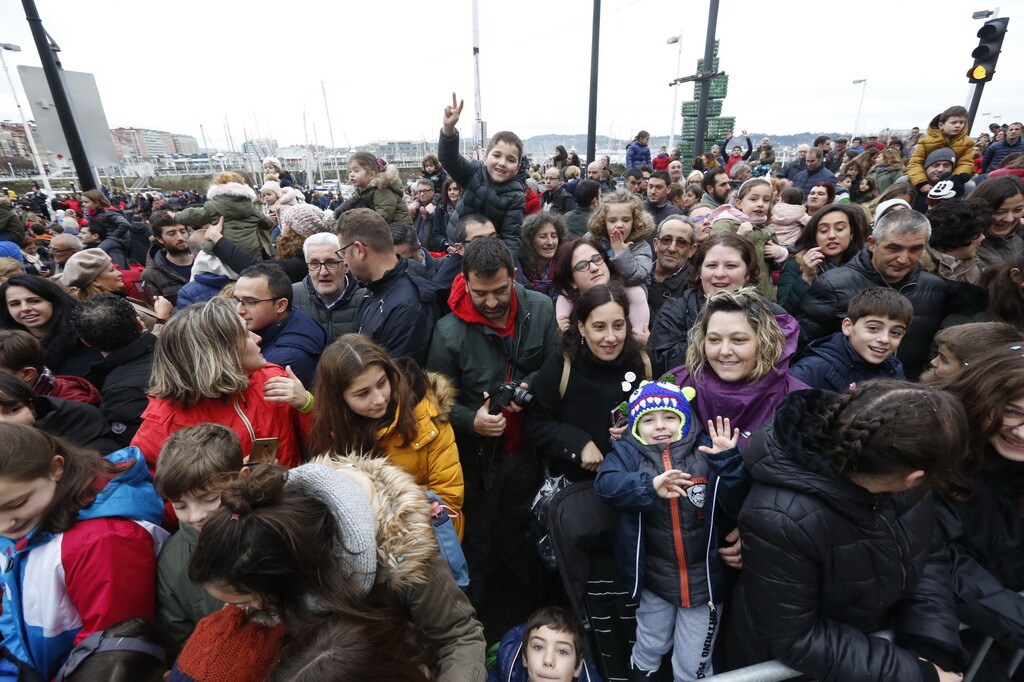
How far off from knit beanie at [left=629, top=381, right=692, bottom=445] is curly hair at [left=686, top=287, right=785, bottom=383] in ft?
1.14

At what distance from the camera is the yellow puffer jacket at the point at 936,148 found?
5.89m

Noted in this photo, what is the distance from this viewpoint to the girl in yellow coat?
84.6 inches

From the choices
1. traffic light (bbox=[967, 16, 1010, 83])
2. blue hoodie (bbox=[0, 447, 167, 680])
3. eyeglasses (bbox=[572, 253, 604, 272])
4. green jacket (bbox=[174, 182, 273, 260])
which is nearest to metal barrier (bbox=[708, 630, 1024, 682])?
blue hoodie (bbox=[0, 447, 167, 680])

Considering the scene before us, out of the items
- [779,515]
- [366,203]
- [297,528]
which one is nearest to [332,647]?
[297,528]

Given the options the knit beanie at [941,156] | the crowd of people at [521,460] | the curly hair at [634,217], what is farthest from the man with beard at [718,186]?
the crowd of people at [521,460]

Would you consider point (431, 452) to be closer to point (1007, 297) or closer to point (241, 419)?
point (241, 419)

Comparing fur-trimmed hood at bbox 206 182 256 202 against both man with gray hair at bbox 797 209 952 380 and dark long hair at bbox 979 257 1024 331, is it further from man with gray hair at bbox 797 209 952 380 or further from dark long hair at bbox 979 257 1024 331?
dark long hair at bbox 979 257 1024 331

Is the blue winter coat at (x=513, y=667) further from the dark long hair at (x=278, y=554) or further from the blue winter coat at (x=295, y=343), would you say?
the blue winter coat at (x=295, y=343)

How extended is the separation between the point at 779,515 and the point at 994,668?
1.42m

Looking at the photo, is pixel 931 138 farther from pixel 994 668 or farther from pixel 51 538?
pixel 51 538

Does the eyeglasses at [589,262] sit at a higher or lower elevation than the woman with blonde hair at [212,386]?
higher

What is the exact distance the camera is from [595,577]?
226 cm

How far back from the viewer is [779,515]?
4.96 feet

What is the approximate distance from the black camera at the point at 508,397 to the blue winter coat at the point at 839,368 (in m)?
1.63
